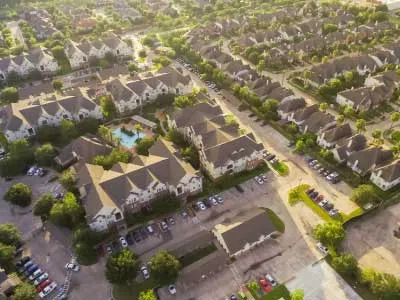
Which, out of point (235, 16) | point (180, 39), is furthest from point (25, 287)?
point (235, 16)

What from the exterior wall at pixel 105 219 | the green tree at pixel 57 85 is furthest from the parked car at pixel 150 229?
the green tree at pixel 57 85

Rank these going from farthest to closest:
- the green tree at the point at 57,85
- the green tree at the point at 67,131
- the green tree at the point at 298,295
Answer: the green tree at the point at 57,85, the green tree at the point at 67,131, the green tree at the point at 298,295

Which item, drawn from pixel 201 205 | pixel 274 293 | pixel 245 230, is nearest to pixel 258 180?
pixel 201 205

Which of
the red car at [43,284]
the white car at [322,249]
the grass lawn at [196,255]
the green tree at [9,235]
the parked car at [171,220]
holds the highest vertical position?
the green tree at [9,235]

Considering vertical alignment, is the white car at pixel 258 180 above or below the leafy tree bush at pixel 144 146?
below

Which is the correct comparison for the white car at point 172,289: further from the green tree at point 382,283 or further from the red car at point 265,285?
the green tree at point 382,283

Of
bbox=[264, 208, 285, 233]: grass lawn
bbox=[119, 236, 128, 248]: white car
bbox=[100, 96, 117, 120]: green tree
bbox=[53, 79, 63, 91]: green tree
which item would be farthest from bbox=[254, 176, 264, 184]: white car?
bbox=[53, 79, 63, 91]: green tree
